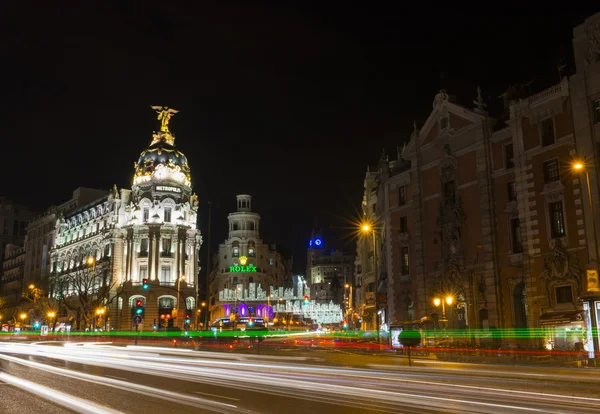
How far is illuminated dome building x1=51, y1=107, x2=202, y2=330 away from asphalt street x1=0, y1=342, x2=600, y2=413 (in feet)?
224

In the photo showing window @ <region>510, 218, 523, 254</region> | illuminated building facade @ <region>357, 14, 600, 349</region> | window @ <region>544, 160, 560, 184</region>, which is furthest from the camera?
window @ <region>510, 218, 523, 254</region>

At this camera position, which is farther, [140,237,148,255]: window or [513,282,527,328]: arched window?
[140,237,148,255]: window

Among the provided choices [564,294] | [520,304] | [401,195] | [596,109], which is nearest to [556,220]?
[564,294]

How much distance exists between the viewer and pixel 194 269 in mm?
96875

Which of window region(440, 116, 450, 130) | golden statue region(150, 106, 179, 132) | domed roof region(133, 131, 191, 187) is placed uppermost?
golden statue region(150, 106, 179, 132)

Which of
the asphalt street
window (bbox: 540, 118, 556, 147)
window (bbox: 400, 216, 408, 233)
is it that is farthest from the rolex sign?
window (bbox: 400, 216, 408, 233)

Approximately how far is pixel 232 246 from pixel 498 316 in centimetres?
8667

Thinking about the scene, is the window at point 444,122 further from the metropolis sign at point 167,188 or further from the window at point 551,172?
the metropolis sign at point 167,188

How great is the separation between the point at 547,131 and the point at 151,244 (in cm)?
6852

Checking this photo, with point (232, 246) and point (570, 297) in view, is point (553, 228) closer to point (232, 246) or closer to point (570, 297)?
point (570, 297)

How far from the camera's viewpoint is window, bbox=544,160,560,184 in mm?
38969

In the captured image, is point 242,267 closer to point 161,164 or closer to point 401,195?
point 161,164

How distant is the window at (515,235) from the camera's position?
4203 cm

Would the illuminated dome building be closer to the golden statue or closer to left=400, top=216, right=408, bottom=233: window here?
the golden statue
